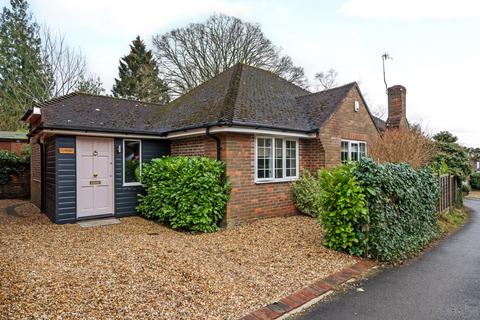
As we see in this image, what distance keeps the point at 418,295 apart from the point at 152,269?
4018 millimetres

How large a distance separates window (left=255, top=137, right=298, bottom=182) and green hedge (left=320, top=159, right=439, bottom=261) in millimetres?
2718

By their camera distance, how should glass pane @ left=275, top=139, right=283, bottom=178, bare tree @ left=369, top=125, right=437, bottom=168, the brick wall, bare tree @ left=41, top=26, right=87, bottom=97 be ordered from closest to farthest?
glass pane @ left=275, top=139, right=283, bottom=178, bare tree @ left=369, top=125, right=437, bottom=168, the brick wall, bare tree @ left=41, top=26, right=87, bottom=97

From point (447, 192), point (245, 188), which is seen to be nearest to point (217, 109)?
point (245, 188)

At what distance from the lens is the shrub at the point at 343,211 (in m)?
5.44

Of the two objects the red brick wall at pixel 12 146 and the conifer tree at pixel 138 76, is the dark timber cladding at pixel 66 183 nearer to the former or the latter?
the red brick wall at pixel 12 146

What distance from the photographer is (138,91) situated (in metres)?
29.8

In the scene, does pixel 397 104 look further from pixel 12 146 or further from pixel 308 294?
pixel 12 146

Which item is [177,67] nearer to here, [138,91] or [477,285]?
[138,91]

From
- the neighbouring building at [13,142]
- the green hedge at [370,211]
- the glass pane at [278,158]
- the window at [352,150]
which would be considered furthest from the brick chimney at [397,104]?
the neighbouring building at [13,142]

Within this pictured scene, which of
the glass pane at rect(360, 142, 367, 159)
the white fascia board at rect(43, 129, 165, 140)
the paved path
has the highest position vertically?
the white fascia board at rect(43, 129, 165, 140)

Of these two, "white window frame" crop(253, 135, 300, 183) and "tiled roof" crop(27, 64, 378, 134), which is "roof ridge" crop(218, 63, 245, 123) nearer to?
"tiled roof" crop(27, 64, 378, 134)

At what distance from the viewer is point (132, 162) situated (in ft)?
30.5

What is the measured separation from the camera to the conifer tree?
28.2 meters

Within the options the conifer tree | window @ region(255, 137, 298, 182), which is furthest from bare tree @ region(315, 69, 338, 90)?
window @ region(255, 137, 298, 182)
